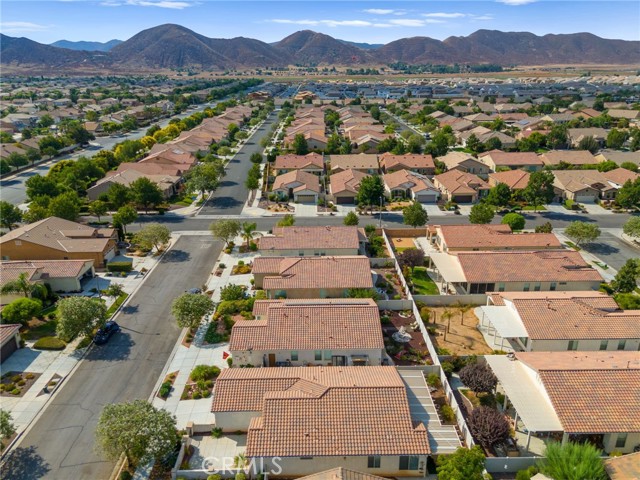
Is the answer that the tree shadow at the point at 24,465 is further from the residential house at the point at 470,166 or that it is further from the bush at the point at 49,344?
the residential house at the point at 470,166

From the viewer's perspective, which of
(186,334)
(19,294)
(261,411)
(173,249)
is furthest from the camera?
(173,249)

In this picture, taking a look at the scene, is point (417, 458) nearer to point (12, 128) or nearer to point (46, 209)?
point (46, 209)

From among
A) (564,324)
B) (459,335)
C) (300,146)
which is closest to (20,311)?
(459,335)

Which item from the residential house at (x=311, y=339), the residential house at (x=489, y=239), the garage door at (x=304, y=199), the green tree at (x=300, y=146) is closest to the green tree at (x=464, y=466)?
the residential house at (x=311, y=339)

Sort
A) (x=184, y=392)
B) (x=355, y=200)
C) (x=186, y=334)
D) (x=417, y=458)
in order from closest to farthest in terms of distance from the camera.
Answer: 1. (x=417, y=458)
2. (x=184, y=392)
3. (x=186, y=334)
4. (x=355, y=200)

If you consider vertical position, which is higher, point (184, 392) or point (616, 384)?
point (616, 384)

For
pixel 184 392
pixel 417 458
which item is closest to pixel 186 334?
pixel 184 392

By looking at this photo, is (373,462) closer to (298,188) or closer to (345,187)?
(345,187)
